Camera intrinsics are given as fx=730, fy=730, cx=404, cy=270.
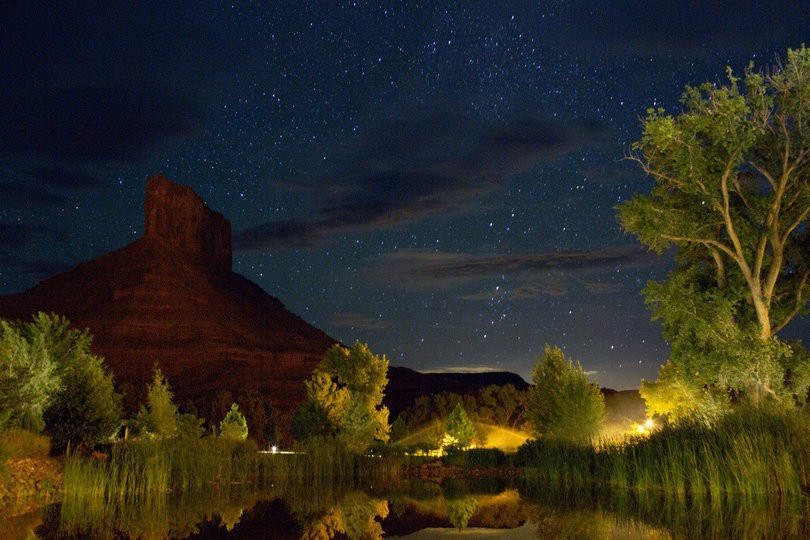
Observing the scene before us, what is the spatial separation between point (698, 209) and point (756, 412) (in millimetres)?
8058

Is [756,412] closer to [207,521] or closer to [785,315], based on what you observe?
[785,315]

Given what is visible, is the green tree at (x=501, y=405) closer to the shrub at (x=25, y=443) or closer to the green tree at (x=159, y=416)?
the green tree at (x=159, y=416)

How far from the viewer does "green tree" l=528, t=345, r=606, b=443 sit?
25.5 meters

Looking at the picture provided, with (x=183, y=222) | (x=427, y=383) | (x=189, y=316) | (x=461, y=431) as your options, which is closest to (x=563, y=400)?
(x=461, y=431)

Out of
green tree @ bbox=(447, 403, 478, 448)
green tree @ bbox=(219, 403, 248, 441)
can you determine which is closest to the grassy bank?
green tree @ bbox=(447, 403, 478, 448)

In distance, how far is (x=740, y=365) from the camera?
17625 mm

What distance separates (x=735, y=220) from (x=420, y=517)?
1232 cm

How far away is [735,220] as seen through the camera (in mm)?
19688

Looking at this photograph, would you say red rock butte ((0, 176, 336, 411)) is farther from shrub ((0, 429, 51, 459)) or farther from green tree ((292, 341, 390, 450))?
shrub ((0, 429, 51, 459))

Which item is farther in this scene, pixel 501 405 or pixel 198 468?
pixel 501 405

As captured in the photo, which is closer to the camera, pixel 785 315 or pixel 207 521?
pixel 207 521

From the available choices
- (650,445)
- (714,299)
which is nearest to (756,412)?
(650,445)

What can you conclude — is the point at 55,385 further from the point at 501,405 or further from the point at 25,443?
the point at 501,405

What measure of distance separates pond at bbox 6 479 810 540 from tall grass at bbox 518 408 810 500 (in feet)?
1.12
